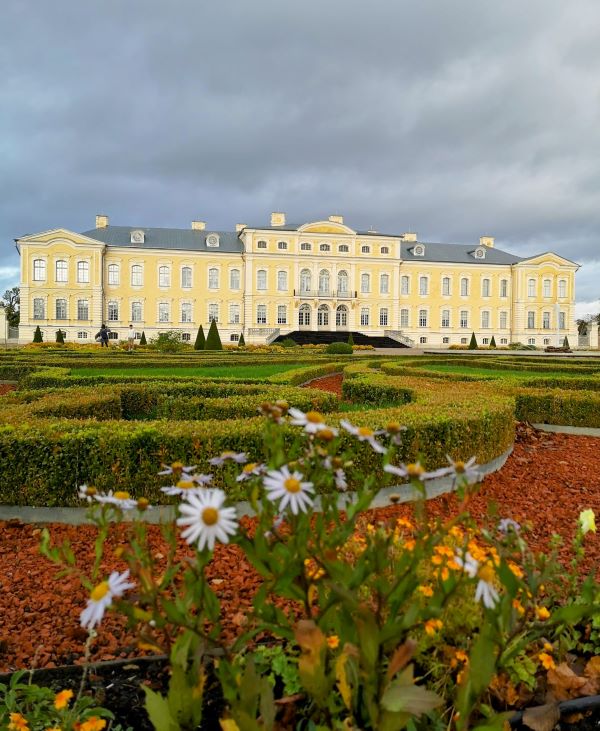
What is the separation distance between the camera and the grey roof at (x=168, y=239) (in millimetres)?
44219

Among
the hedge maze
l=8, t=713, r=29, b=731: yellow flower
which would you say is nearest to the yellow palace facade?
the hedge maze

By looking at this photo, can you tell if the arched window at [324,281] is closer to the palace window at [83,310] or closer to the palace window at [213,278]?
the palace window at [213,278]

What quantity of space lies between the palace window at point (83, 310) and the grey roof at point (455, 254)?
27544 mm

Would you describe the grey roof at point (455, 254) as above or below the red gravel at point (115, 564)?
above

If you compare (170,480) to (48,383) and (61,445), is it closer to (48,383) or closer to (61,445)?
(61,445)

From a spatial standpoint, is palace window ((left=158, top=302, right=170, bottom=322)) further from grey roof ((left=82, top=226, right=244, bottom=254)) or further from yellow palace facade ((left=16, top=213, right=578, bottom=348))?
grey roof ((left=82, top=226, right=244, bottom=254))

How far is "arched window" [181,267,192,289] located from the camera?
45156mm

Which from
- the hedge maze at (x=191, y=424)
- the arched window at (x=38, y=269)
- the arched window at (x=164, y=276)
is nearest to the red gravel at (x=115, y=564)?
the hedge maze at (x=191, y=424)

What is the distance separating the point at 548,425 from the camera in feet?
21.5

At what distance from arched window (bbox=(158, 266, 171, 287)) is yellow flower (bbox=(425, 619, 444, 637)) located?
4522 centimetres

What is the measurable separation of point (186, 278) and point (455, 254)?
997 inches

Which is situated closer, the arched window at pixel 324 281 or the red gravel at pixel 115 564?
the red gravel at pixel 115 564

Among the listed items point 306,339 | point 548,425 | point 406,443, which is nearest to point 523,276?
point 306,339

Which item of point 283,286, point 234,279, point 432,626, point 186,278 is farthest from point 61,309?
point 432,626
